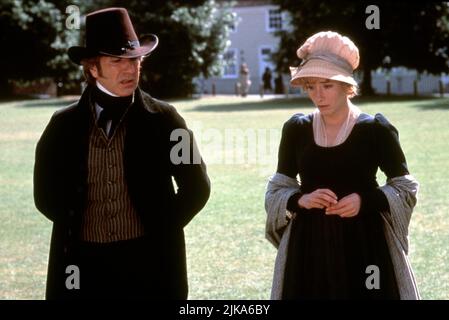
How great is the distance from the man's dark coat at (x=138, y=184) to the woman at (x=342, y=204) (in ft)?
1.61

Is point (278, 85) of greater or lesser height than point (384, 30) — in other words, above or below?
below

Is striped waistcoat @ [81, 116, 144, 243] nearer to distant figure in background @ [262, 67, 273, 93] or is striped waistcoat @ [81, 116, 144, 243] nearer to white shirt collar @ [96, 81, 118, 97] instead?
white shirt collar @ [96, 81, 118, 97]

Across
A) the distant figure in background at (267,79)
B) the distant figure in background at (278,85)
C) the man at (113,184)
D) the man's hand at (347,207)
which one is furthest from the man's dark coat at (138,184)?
the distant figure in background at (278,85)

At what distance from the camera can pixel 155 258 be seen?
3912 millimetres

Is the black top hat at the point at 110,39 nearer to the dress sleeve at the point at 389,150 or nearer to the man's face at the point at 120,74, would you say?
the man's face at the point at 120,74

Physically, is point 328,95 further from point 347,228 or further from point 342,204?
point 347,228

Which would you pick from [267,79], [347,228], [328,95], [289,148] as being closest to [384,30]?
[267,79]

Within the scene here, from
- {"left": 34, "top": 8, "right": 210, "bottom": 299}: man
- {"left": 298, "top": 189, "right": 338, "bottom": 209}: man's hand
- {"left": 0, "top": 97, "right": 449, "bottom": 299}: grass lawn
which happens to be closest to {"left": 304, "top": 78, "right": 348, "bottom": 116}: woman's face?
{"left": 298, "top": 189, "right": 338, "bottom": 209}: man's hand

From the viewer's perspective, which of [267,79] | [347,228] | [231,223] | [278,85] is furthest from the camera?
[278,85]

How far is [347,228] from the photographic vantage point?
3773 mm

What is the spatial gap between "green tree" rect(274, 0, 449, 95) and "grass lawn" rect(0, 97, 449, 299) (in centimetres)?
1385

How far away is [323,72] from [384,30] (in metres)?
31.7
